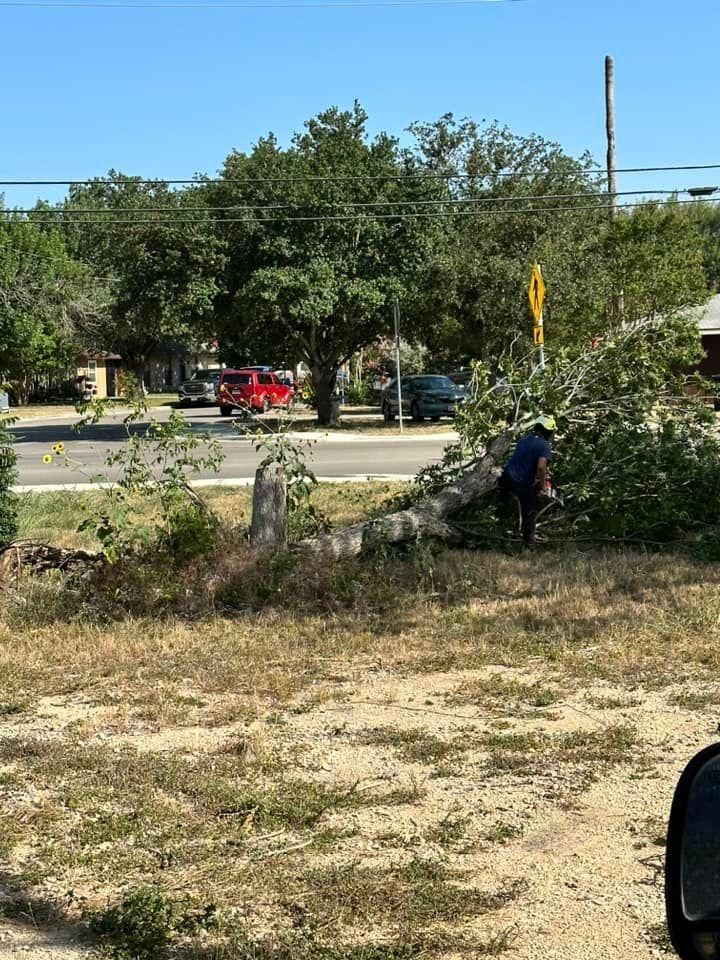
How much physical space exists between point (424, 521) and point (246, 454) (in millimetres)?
16056

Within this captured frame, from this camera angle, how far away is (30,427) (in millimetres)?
41875

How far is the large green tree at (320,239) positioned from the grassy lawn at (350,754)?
70.9ft

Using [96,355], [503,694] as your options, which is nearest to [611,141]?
[503,694]

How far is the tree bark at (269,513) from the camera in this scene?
1022cm

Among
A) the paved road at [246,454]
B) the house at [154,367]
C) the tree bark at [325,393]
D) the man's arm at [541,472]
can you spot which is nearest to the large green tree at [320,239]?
the tree bark at [325,393]

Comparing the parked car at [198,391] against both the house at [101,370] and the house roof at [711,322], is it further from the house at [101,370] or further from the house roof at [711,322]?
the house roof at [711,322]

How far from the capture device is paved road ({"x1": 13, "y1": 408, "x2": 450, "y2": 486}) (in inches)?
833

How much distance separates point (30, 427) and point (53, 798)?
37.9 m

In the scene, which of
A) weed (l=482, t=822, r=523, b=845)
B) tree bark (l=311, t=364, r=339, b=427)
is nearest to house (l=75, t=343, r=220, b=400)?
tree bark (l=311, t=364, r=339, b=427)

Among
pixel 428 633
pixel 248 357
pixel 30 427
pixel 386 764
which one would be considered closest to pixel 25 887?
pixel 386 764

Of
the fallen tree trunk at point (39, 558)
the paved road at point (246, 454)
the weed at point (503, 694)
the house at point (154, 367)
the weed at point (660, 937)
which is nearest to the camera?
the weed at point (660, 937)

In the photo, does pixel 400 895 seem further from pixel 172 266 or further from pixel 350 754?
pixel 172 266

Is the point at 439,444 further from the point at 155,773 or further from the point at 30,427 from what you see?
the point at 155,773

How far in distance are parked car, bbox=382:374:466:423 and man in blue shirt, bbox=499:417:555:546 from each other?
959 inches
